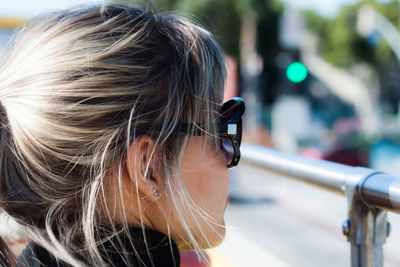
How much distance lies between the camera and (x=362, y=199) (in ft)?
3.81

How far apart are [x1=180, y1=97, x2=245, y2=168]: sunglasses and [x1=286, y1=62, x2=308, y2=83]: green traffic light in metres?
7.34

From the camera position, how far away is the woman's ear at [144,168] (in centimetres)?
104

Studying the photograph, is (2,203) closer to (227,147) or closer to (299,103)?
(227,147)

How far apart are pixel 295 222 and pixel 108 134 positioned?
6.40 m

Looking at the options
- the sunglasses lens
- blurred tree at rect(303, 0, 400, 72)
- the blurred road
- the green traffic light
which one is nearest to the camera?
the sunglasses lens

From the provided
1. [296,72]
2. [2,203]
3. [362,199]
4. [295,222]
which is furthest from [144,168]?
[296,72]

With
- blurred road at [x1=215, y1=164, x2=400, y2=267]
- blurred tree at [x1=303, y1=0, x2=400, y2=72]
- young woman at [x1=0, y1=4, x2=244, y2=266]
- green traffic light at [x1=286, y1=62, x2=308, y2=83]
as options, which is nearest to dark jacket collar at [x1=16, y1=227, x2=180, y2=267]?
young woman at [x1=0, y1=4, x2=244, y2=266]

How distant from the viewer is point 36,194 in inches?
42.9

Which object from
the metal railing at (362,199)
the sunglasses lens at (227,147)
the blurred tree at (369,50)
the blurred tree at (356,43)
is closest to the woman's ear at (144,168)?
the sunglasses lens at (227,147)

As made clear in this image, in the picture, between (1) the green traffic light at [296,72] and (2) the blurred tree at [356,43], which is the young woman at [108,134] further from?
(2) the blurred tree at [356,43]

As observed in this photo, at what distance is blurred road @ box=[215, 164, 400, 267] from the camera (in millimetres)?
5426

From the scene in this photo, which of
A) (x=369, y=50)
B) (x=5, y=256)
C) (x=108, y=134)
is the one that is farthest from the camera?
(x=369, y=50)

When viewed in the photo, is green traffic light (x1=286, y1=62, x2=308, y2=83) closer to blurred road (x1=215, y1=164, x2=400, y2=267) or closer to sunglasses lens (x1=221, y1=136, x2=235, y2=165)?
blurred road (x1=215, y1=164, x2=400, y2=267)

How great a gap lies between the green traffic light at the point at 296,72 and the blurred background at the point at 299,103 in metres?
0.02
